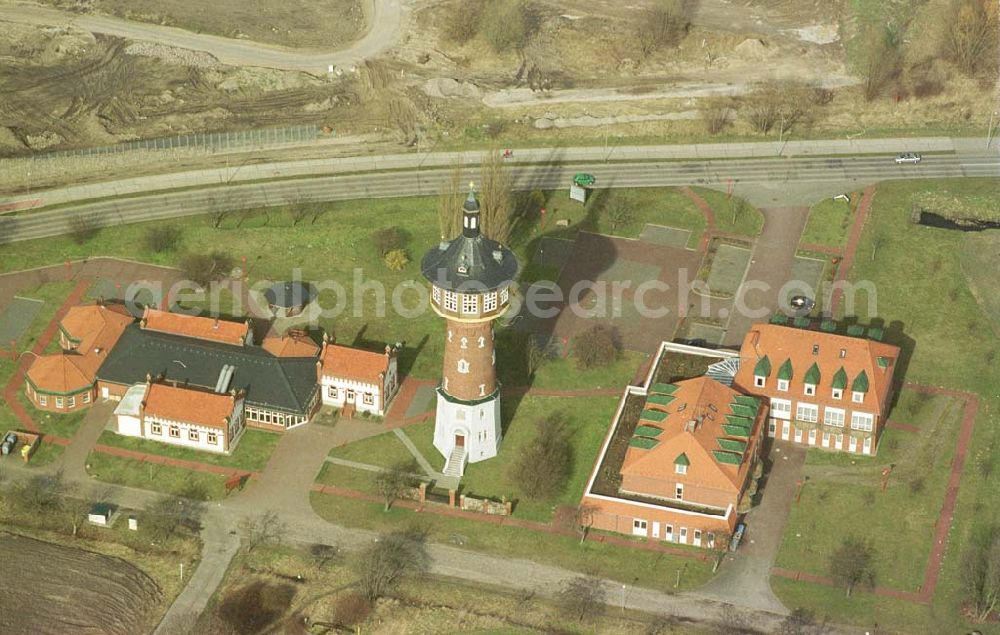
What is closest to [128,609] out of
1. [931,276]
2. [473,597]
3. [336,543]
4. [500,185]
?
[336,543]

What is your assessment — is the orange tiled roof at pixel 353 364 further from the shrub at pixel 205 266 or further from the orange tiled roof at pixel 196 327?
the shrub at pixel 205 266

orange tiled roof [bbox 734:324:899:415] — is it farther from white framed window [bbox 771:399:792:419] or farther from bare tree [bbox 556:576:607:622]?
bare tree [bbox 556:576:607:622]

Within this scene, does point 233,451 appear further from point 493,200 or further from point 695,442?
point 695,442

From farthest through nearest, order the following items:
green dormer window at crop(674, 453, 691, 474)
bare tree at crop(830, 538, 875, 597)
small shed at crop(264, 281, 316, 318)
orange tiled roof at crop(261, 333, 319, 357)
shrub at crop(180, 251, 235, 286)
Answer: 1. shrub at crop(180, 251, 235, 286)
2. small shed at crop(264, 281, 316, 318)
3. orange tiled roof at crop(261, 333, 319, 357)
4. green dormer window at crop(674, 453, 691, 474)
5. bare tree at crop(830, 538, 875, 597)

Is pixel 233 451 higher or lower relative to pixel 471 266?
lower

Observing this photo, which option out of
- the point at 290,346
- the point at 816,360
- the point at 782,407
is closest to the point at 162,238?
the point at 290,346

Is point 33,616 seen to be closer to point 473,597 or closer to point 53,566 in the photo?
point 53,566

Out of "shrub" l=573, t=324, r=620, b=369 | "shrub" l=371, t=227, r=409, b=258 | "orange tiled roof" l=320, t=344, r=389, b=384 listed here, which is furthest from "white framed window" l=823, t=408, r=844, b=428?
"shrub" l=371, t=227, r=409, b=258
